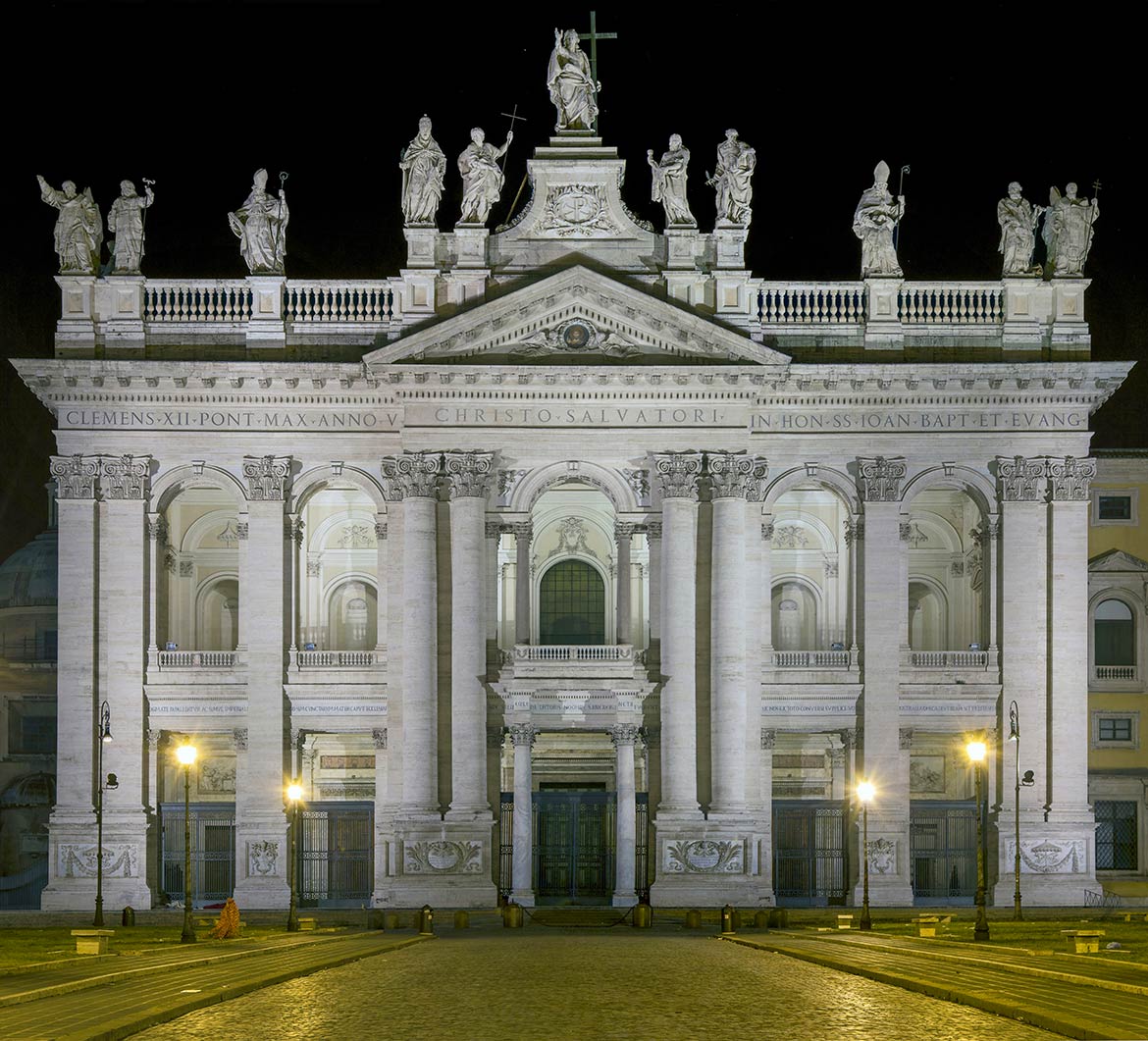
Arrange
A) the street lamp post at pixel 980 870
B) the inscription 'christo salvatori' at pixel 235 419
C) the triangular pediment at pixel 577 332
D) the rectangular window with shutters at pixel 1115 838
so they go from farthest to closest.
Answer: the rectangular window with shutters at pixel 1115 838
the inscription 'christo salvatori' at pixel 235 419
the triangular pediment at pixel 577 332
the street lamp post at pixel 980 870

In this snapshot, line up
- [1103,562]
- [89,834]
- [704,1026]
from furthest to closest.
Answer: [1103,562], [89,834], [704,1026]

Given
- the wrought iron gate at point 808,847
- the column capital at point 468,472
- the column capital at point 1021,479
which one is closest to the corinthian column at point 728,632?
the wrought iron gate at point 808,847

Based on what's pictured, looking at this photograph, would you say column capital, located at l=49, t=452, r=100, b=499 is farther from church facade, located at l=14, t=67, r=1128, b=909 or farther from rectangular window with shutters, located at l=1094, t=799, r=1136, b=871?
rectangular window with shutters, located at l=1094, t=799, r=1136, b=871

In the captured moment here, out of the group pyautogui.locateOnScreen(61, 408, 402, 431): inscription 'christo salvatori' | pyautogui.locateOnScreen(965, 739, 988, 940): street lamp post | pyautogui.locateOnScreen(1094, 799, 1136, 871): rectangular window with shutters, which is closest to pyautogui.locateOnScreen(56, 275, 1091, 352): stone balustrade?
pyautogui.locateOnScreen(61, 408, 402, 431): inscription 'christo salvatori'

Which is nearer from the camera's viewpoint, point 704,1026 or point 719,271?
point 704,1026

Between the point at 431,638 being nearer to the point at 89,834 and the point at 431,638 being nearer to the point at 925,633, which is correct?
the point at 89,834

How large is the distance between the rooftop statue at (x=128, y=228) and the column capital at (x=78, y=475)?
20.2 feet

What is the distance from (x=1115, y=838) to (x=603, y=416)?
23.2m

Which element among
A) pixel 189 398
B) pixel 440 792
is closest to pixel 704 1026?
pixel 440 792

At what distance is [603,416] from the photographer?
192 feet

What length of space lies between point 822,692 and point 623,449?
10.1 meters

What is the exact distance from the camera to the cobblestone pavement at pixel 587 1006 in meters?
21.8

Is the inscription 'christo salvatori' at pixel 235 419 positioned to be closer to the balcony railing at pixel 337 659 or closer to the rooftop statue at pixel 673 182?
the balcony railing at pixel 337 659

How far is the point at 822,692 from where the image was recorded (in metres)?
59.5
